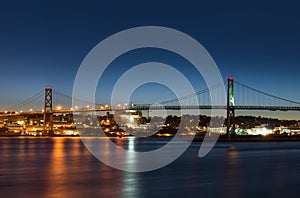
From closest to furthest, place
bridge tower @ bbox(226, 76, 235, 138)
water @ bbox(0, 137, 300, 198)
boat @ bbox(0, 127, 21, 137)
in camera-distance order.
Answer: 1. water @ bbox(0, 137, 300, 198)
2. bridge tower @ bbox(226, 76, 235, 138)
3. boat @ bbox(0, 127, 21, 137)

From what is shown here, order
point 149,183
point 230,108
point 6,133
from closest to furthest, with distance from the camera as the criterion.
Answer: point 149,183 → point 230,108 → point 6,133

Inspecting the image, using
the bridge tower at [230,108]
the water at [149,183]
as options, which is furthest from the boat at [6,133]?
the water at [149,183]

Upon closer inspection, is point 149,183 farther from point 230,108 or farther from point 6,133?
point 6,133

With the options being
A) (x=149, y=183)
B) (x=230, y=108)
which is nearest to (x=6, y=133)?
(x=230, y=108)

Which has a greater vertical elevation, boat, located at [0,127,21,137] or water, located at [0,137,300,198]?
boat, located at [0,127,21,137]

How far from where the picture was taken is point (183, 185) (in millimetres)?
15117

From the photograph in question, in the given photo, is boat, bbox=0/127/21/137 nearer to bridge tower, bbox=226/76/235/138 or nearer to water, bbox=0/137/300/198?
bridge tower, bbox=226/76/235/138

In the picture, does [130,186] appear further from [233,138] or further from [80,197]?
[233,138]

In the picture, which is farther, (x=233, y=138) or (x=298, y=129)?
(x=298, y=129)

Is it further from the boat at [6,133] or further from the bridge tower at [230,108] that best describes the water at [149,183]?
the boat at [6,133]

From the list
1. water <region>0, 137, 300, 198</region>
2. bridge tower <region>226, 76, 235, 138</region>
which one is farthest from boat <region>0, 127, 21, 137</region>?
water <region>0, 137, 300, 198</region>

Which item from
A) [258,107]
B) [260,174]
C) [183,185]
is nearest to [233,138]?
[258,107]

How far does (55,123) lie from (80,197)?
94950 millimetres

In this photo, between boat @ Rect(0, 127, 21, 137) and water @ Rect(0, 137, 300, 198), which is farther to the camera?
boat @ Rect(0, 127, 21, 137)
